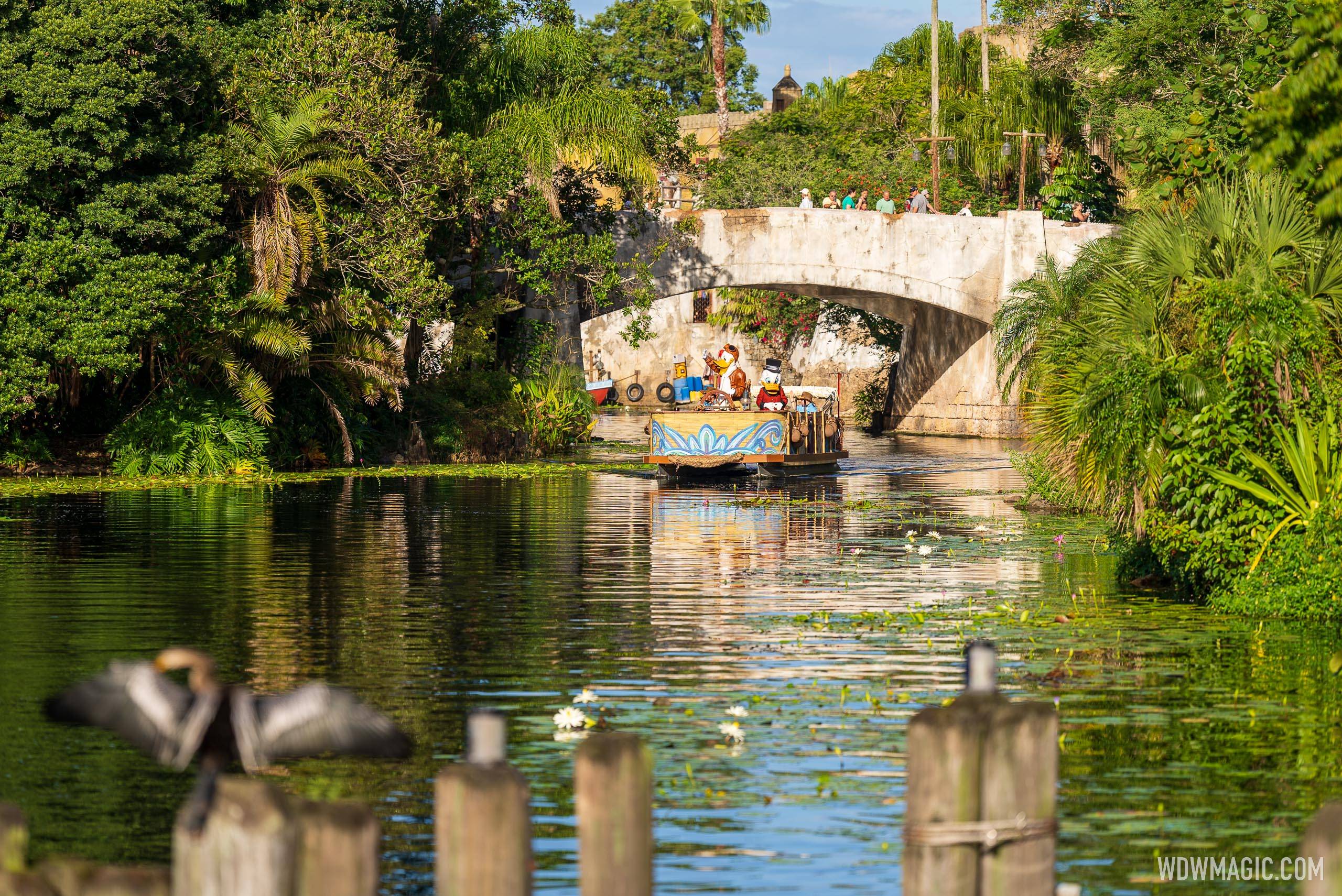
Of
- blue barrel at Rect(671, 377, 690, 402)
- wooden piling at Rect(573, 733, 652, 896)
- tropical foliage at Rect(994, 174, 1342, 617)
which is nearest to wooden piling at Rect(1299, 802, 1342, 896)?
wooden piling at Rect(573, 733, 652, 896)

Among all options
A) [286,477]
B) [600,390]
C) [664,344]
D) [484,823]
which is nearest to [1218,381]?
[484,823]

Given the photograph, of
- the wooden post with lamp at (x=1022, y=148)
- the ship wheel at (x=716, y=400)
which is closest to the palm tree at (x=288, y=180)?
the ship wheel at (x=716, y=400)

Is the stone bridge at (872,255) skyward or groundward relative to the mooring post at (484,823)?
skyward

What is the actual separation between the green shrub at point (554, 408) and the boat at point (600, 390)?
963 inches

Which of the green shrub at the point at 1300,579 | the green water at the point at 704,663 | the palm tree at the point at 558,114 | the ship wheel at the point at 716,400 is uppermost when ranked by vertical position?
the palm tree at the point at 558,114

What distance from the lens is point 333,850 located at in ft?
14.2

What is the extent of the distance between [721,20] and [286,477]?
47372 millimetres

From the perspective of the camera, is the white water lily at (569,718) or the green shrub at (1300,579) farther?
the green shrub at (1300,579)

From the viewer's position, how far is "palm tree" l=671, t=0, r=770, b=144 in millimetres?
72250

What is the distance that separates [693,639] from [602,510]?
38.5 feet

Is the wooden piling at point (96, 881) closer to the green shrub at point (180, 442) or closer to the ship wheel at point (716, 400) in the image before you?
the green shrub at point (180, 442)

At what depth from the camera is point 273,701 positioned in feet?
15.2

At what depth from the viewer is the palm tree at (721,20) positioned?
237 ft

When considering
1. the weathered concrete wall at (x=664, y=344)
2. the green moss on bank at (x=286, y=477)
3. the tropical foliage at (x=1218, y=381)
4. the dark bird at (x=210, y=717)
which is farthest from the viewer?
the weathered concrete wall at (x=664, y=344)
